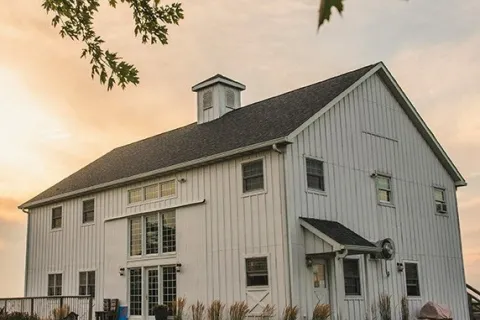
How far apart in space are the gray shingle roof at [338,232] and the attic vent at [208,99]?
8.55 meters

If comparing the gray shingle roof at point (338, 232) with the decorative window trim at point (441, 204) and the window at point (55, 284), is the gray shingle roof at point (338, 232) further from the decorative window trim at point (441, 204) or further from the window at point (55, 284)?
the window at point (55, 284)

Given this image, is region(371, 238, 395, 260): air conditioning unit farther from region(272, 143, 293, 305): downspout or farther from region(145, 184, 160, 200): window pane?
region(145, 184, 160, 200): window pane

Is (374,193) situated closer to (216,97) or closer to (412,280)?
(412,280)

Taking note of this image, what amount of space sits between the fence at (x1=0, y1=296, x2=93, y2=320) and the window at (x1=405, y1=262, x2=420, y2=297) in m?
10.0

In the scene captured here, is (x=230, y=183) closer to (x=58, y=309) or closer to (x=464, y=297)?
(x=58, y=309)

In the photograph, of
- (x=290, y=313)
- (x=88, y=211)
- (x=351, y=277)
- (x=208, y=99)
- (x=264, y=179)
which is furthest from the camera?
(x=208, y=99)

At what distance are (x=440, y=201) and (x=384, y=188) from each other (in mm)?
3577

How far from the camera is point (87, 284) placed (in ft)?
71.8

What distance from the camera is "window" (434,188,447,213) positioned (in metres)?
21.5

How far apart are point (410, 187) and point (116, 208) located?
34.0 ft

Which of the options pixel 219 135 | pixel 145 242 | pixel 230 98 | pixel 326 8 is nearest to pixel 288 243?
pixel 219 135

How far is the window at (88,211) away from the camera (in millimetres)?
22562

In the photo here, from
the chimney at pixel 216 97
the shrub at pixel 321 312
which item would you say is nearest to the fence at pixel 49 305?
the shrub at pixel 321 312

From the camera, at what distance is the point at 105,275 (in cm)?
2116
